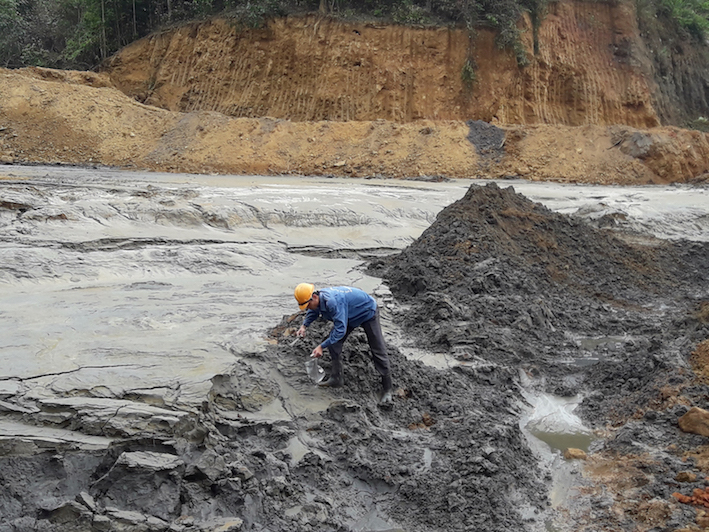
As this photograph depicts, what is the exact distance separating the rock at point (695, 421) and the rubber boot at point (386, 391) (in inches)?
100.0

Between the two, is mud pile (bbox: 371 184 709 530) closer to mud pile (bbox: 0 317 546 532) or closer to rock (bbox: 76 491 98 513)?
mud pile (bbox: 0 317 546 532)

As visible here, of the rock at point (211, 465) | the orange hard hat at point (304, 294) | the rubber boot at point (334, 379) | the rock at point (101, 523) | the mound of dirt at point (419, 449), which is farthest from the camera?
the rubber boot at point (334, 379)

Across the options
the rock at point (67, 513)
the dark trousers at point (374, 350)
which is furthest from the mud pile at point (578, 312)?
the rock at point (67, 513)

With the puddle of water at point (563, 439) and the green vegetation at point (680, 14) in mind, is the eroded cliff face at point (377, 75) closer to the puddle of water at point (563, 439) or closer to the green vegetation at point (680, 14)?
the green vegetation at point (680, 14)

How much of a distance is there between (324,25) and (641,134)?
12.2 metres

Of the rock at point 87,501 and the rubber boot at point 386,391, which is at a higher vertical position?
the rubber boot at point 386,391

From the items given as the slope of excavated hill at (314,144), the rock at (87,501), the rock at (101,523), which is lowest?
the rock at (101,523)

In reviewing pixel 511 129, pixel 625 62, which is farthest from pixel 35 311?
pixel 625 62

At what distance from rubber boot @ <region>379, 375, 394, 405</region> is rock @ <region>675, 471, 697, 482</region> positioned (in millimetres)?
2378

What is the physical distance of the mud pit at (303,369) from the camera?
4336 millimetres

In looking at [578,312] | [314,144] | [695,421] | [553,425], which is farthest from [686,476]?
[314,144]

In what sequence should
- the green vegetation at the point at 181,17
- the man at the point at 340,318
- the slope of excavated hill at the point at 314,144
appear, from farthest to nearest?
the green vegetation at the point at 181,17, the slope of excavated hill at the point at 314,144, the man at the point at 340,318

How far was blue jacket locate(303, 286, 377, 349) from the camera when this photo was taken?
5.40m

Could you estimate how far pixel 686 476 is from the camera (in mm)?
4906
